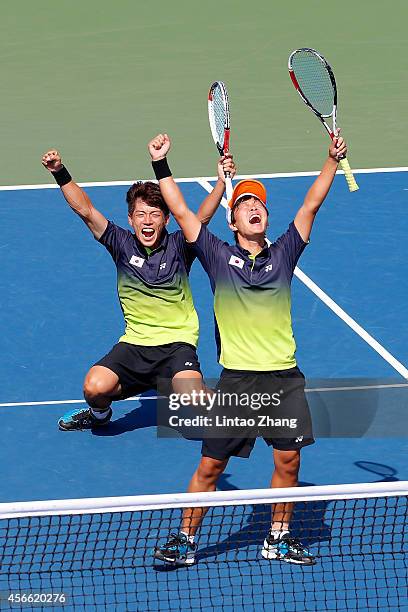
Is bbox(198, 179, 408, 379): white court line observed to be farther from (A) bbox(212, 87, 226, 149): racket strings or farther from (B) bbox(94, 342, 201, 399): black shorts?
(A) bbox(212, 87, 226, 149): racket strings

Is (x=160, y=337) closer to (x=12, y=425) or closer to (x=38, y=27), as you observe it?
(x=12, y=425)

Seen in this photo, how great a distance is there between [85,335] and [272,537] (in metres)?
4.34

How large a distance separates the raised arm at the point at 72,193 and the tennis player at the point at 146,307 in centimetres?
1

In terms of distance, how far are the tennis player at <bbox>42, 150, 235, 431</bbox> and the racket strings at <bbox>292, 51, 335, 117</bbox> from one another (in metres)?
1.68

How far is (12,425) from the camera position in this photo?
10859 mm

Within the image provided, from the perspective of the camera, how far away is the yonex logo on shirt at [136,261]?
416 inches

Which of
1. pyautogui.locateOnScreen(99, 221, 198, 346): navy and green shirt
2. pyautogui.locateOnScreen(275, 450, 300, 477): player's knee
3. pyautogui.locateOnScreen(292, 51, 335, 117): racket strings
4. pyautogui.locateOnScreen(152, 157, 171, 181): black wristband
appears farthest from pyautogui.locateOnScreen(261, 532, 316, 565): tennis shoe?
pyautogui.locateOnScreen(292, 51, 335, 117): racket strings

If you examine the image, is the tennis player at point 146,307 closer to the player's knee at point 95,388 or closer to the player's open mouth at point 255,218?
the player's knee at point 95,388

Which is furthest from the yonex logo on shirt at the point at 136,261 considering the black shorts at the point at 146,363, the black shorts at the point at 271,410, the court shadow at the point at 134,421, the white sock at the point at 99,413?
the black shorts at the point at 271,410

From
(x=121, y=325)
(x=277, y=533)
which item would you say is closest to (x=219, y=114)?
(x=121, y=325)

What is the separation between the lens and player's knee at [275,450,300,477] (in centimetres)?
870

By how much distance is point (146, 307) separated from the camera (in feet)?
34.6

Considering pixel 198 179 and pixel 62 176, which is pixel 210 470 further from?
pixel 198 179

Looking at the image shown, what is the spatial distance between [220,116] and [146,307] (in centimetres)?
166
